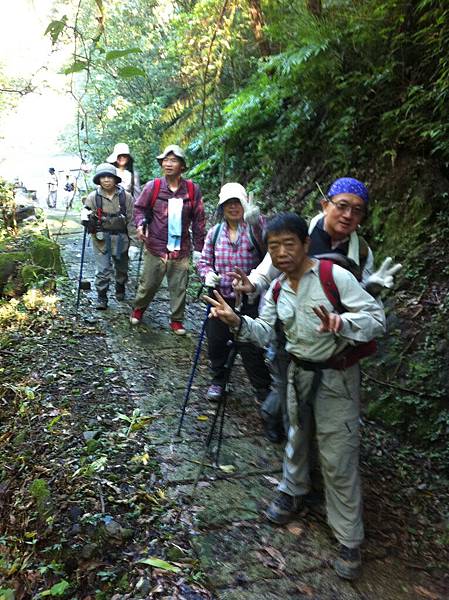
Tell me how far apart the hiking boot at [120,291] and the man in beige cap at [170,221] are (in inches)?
56.0

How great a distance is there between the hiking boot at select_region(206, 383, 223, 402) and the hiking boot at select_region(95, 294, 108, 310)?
2767mm

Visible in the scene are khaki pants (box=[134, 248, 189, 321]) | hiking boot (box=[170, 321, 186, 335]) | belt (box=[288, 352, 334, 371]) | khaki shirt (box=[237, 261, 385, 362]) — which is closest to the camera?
khaki shirt (box=[237, 261, 385, 362])

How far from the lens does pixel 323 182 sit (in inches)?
273

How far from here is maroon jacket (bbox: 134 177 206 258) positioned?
588cm

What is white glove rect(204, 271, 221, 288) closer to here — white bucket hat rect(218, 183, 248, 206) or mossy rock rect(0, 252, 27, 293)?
white bucket hat rect(218, 183, 248, 206)

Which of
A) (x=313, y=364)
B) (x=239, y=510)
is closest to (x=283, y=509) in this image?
(x=239, y=510)

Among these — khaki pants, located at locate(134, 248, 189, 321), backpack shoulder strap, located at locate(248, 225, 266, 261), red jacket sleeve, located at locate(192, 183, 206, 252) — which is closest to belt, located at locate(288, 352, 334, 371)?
backpack shoulder strap, located at locate(248, 225, 266, 261)

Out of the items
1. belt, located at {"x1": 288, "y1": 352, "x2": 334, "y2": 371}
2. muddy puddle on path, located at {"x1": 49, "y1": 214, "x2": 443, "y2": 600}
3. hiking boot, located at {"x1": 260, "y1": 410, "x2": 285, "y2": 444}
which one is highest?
belt, located at {"x1": 288, "y1": 352, "x2": 334, "y2": 371}

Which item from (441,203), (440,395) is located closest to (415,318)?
(440,395)

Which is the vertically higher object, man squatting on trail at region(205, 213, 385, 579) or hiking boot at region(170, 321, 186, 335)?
man squatting on trail at region(205, 213, 385, 579)

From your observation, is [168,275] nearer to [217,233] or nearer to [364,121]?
[217,233]

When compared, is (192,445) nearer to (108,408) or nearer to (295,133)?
(108,408)

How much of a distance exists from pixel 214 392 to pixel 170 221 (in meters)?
2.23

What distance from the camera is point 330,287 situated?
2758 mm
